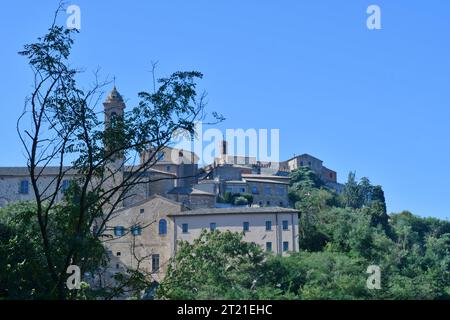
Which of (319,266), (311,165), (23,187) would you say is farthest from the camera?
(311,165)

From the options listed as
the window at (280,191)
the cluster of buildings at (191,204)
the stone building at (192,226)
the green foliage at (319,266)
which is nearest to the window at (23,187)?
the cluster of buildings at (191,204)

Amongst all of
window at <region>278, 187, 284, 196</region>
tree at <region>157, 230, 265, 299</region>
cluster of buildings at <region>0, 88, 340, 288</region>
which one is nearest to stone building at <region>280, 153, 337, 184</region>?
cluster of buildings at <region>0, 88, 340, 288</region>

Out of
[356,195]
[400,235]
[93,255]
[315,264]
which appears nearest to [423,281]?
[315,264]

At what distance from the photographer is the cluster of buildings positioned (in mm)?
57844

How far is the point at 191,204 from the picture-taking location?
69.8 meters

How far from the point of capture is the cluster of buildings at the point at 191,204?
57.8m

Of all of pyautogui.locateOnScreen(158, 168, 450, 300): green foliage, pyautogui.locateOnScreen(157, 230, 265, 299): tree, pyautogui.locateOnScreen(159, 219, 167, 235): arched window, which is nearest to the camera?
pyautogui.locateOnScreen(158, 168, 450, 300): green foliage

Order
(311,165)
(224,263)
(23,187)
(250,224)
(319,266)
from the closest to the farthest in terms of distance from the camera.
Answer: (224,263) → (319,266) → (250,224) → (23,187) → (311,165)

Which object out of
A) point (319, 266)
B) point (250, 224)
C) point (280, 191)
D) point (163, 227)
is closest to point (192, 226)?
point (163, 227)

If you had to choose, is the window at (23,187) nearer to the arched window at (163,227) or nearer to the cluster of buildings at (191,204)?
the cluster of buildings at (191,204)

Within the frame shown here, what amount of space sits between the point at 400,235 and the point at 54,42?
7022 centimetres

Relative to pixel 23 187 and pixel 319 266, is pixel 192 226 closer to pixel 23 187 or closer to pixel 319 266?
pixel 319 266

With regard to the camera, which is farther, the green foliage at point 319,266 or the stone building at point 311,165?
the stone building at point 311,165

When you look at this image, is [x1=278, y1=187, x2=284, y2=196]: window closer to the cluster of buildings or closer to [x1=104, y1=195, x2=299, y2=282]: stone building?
the cluster of buildings
